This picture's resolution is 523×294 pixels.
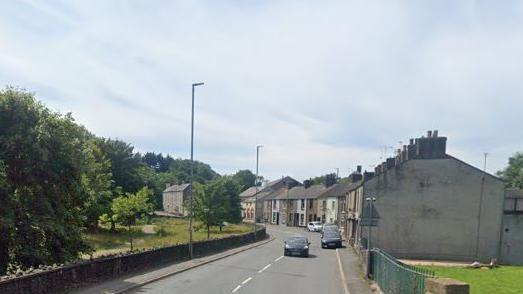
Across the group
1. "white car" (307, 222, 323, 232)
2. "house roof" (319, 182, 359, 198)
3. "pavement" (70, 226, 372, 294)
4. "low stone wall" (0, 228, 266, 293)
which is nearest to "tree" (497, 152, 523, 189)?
"house roof" (319, 182, 359, 198)

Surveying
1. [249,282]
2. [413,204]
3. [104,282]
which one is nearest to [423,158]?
[413,204]

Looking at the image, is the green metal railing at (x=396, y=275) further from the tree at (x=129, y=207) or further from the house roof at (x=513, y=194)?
the house roof at (x=513, y=194)

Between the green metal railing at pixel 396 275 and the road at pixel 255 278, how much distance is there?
185 cm

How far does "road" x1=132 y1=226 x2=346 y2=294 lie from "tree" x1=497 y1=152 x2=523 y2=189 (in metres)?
69.9

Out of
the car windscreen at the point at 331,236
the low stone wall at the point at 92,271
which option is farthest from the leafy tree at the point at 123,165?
the low stone wall at the point at 92,271

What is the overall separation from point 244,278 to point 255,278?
53 centimetres

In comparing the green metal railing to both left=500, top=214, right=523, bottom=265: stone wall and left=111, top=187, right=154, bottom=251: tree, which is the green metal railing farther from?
left=500, top=214, right=523, bottom=265: stone wall

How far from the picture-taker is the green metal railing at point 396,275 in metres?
11.8

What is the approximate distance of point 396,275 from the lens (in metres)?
14.6

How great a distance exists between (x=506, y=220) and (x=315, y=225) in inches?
1680

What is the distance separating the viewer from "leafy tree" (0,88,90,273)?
70.4 feet

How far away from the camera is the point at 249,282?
2164cm

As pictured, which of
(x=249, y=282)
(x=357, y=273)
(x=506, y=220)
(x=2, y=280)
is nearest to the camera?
(x=2, y=280)

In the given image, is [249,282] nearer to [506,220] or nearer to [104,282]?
[104,282]
